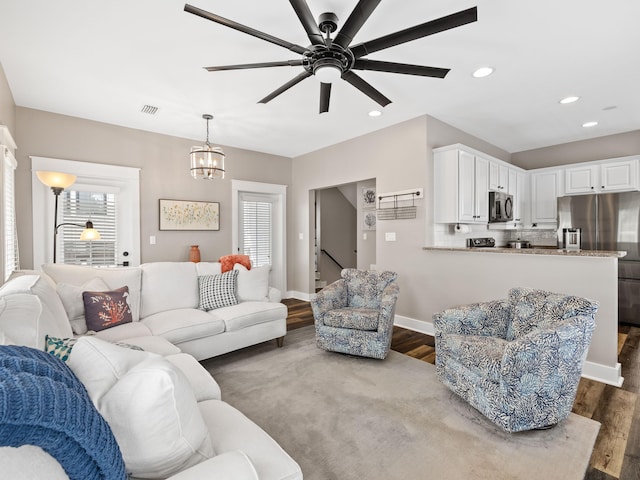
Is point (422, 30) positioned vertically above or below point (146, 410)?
above

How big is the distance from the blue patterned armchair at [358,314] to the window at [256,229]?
2484 millimetres

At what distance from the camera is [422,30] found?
174cm

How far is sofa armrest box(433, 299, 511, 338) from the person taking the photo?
97.0 inches

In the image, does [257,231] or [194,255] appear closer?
[194,255]

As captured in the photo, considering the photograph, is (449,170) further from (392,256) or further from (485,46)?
(485,46)

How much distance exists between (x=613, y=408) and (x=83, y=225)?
567cm

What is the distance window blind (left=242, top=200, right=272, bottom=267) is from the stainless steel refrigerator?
16.1 feet

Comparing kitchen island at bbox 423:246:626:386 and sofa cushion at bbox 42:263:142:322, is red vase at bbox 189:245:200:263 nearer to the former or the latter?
sofa cushion at bbox 42:263:142:322

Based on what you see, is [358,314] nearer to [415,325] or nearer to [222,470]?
[415,325]

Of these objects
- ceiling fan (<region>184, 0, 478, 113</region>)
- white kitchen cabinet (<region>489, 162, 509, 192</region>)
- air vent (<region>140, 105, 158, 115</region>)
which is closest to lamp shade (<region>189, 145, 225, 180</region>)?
air vent (<region>140, 105, 158, 115</region>)

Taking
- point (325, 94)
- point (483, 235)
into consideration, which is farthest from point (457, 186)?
point (325, 94)

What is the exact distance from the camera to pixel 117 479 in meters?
0.76

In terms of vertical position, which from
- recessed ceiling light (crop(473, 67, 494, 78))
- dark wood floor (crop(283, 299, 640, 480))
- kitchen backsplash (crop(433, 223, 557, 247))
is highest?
recessed ceiling light (crop(473, 67, 494, 78))

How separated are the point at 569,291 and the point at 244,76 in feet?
11.9
